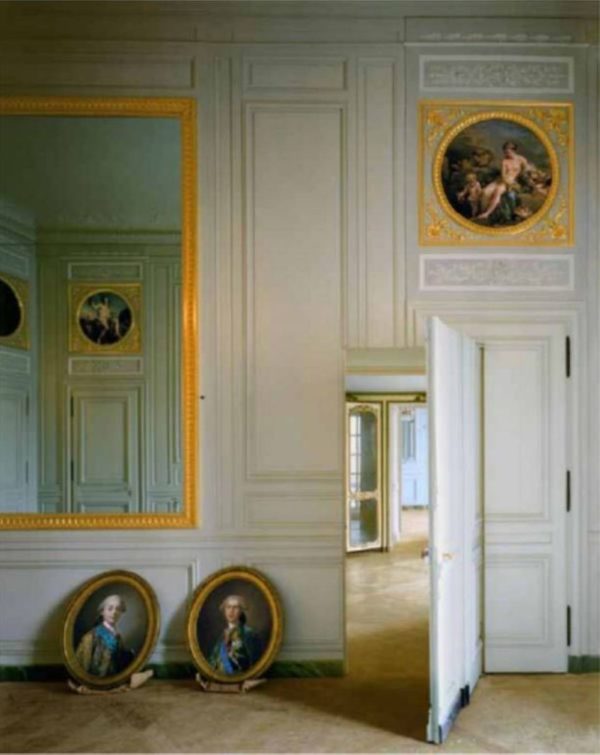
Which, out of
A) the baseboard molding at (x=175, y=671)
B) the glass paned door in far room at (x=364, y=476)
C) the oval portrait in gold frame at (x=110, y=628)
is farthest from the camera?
the glass paned door in far room at (x=364, y=476)

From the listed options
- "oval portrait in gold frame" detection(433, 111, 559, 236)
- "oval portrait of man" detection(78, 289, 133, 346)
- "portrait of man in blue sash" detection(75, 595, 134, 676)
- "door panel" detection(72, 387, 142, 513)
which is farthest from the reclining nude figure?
"portrait of man in blue sash" detection(75, 595, 134, 676)

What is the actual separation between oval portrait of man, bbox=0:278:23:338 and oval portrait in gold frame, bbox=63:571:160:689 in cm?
155

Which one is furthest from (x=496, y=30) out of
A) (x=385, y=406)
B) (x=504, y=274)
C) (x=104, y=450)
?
(x=385, y=406)

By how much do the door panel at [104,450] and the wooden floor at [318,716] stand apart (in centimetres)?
106

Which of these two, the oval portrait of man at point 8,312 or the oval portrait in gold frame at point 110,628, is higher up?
the oval portrait of man at point 8,312

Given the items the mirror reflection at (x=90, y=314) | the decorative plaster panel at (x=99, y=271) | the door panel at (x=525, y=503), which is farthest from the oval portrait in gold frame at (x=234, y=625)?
the decorative plaster panel at (x=99, y=271)

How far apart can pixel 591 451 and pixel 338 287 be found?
1.80 meters

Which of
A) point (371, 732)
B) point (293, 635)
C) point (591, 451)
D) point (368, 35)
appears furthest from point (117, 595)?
point (368, 35)

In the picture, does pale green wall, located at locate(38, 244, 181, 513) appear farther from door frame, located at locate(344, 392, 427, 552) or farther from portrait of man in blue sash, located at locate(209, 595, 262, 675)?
door frame, located at locate(344, 392, 427, 552)

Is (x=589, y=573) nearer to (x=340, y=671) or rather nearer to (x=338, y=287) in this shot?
(x=340, y=671)

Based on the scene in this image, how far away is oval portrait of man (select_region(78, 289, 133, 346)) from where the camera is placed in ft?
13.7

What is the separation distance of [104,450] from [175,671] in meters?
1.35

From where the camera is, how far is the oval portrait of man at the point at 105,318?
13.7ft

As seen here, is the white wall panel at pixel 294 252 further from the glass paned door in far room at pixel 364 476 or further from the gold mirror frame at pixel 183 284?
the glass paned door in far room at pixel 364 476
